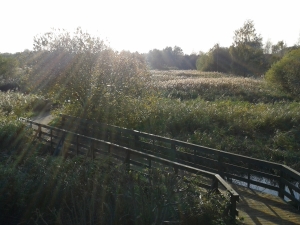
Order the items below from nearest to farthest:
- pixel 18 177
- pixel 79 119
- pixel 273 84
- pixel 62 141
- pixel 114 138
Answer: pixel 18 177
pixel 62 141
pixel 114 138
pixel 79 119
pixel 273 84

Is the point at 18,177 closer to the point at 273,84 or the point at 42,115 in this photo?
the point at 42,115

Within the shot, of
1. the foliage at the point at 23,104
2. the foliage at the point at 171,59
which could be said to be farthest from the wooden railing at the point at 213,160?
the foliage at the point at 171,59

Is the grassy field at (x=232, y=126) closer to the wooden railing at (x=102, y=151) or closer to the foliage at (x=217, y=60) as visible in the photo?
the wooden railing at (x=102, y=151)

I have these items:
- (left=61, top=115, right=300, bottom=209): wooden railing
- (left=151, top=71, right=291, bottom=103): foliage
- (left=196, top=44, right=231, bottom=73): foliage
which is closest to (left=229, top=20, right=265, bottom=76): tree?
(left=196, top=44, right=231, bottom=73): foliage

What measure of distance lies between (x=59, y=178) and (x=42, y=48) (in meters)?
14.1

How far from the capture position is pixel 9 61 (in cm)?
5503

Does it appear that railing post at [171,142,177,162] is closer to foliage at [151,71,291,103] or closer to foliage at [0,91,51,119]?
foliage at [0,91,51,119]

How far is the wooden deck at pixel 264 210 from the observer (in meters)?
8.38

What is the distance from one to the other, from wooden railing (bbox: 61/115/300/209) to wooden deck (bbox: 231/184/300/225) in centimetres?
27

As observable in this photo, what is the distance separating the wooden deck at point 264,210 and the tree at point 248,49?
47469 millimetres

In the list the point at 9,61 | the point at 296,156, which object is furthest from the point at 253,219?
the point at 9,61

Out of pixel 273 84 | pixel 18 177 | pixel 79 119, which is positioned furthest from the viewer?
pixel 273 84

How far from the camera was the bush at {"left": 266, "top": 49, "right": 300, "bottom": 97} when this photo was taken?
3005 centimetres

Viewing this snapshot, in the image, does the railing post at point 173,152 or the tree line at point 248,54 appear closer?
the railing post at point 173,152
